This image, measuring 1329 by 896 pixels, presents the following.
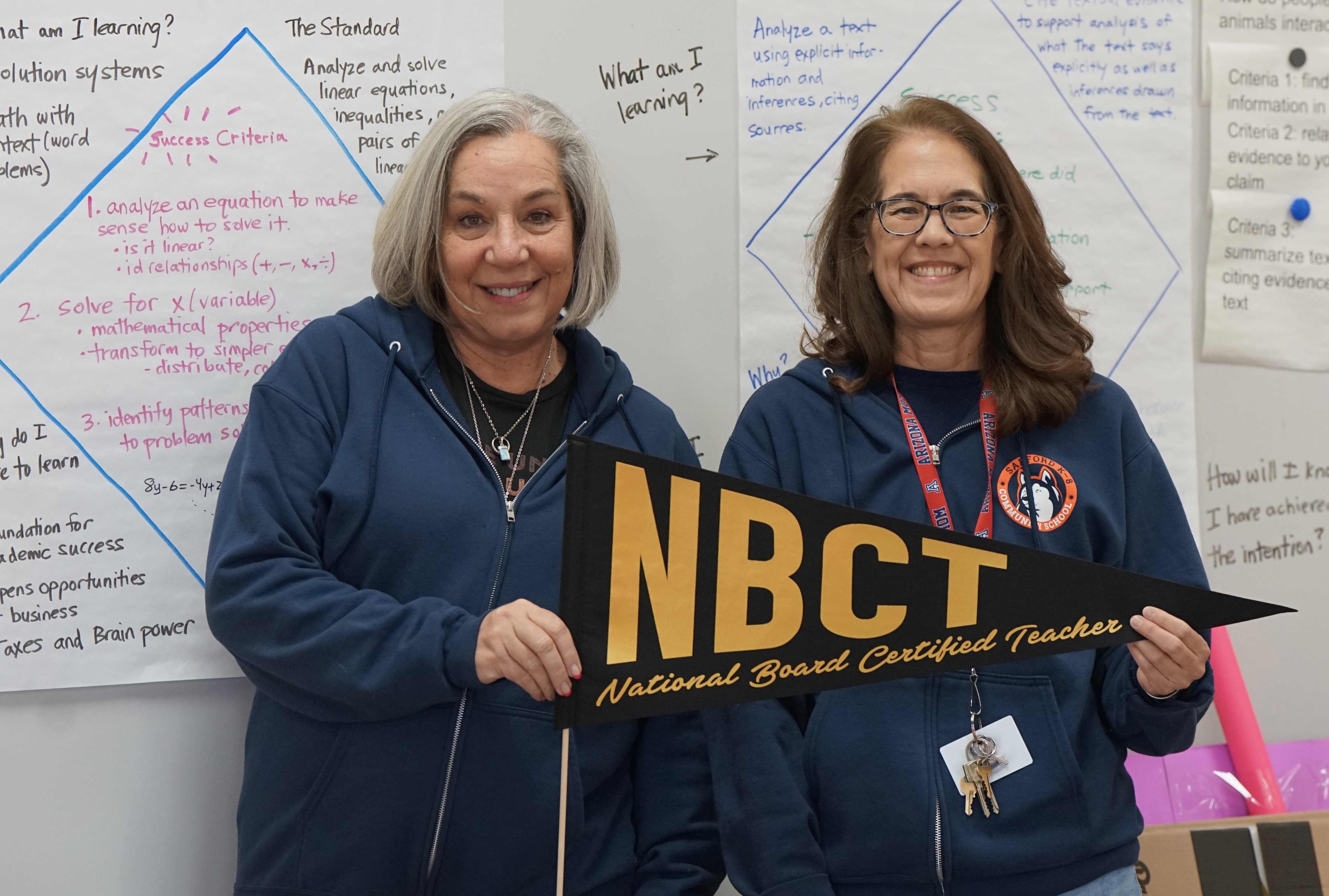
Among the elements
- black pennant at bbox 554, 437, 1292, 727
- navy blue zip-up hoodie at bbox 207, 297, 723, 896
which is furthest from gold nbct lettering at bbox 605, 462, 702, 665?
navy blue zip-up hoodie at bbox 207, 297, 723, 896

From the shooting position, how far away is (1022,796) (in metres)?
1.37

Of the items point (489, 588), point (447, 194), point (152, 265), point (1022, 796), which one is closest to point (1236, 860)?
point (1022, 796)

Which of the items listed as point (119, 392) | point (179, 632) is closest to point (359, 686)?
point (179, 632)

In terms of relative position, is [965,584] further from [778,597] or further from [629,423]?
[629,423]

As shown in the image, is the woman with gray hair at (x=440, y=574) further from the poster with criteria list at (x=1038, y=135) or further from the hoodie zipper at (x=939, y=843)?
the poster with criteria list at (x=1038, y=135)

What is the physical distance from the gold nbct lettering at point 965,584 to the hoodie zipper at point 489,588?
48 centimetres

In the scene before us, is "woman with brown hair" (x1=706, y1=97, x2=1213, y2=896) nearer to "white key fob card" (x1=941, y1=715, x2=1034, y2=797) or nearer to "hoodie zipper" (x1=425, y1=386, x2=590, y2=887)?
"white key fob card" (x1=941, y1=715, x2=1034, y2=797)

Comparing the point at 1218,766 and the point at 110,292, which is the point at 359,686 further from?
the point at 1218,766

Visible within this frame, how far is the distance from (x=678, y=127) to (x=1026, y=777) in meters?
1.24

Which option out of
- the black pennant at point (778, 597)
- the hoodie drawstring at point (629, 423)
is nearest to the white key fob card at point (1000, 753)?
the black pennant at point (778, 597)

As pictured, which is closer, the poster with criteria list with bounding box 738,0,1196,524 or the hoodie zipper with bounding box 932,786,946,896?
the hoodie zipper with bounding box 932,786,946,896

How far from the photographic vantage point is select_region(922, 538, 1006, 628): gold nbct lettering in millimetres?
1276

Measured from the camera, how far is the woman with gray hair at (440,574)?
136 centimetres

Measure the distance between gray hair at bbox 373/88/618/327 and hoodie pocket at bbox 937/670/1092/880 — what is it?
2.61 ft
